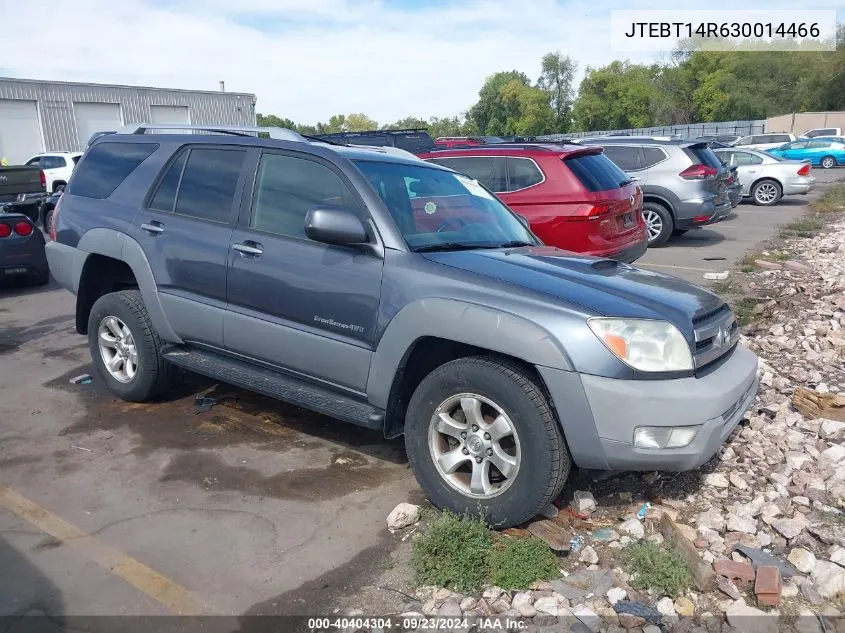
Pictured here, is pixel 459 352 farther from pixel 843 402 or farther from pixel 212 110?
pixel 212 110

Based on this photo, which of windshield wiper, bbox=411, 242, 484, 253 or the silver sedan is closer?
windshield wiper, bbox=411, 242, 484, 253

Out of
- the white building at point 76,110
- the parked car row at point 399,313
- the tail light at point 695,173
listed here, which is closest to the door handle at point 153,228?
the parked car row at point 399,313

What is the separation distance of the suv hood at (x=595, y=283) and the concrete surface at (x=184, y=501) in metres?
1.35

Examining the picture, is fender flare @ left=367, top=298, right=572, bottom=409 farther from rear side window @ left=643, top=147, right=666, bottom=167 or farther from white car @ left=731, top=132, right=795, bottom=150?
white car @ left=731, top=132, right=795, bottom=150

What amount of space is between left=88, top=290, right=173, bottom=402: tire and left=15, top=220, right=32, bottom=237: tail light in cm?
493

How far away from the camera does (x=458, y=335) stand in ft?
11.5

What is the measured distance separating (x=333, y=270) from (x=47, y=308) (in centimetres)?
623

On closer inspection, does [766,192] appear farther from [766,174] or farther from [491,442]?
[491,442]

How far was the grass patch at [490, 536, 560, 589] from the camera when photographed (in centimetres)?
317

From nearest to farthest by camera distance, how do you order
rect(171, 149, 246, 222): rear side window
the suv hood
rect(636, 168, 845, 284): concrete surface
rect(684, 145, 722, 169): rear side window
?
the suv hood → rect(171, 149, 246, 222): rear side window → rect(636, 168, 845, 284): concrete surface → rect(684, 145, 722, 169): rear side window

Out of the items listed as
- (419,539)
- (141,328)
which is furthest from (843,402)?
(141,328)

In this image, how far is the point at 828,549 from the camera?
3393 mm

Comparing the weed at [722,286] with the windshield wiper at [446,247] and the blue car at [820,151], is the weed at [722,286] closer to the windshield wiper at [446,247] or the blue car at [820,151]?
the windshield wiper at [446,247]

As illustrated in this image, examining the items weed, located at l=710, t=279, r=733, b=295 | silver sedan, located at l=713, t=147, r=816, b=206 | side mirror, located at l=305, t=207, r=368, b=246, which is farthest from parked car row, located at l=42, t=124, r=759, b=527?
silver sedan, located at l=713, t=147, r=816, b=206
